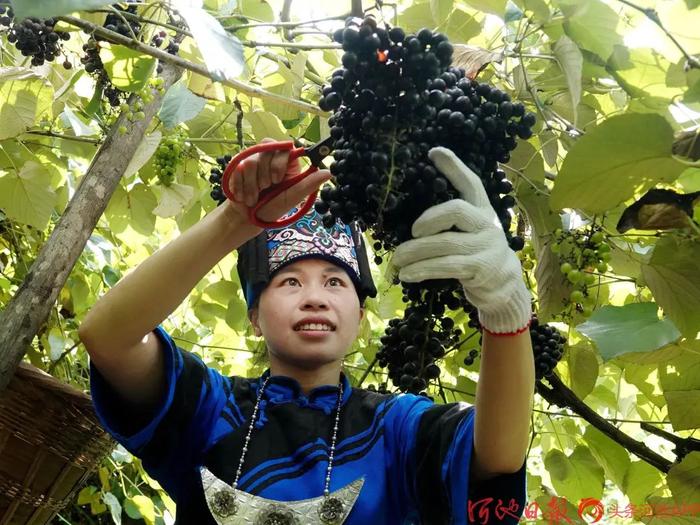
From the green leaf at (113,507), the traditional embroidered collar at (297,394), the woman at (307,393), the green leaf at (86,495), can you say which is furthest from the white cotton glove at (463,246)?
the green leaf at (86,495)

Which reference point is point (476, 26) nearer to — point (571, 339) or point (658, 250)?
point (658, 250)

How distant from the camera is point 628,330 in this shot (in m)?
0.94

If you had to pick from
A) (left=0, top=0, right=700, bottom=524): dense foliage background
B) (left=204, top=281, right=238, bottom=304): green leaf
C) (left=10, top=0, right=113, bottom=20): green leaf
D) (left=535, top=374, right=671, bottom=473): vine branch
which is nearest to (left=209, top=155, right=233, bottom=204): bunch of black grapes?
(left=0, top=0, right=700, bottom=524): dense foliage background

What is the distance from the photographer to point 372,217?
0.78 meters

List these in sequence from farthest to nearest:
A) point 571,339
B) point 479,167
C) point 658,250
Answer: point 571,339 → point 658,250 → point 479,167

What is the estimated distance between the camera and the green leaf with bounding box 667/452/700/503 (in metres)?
1.17

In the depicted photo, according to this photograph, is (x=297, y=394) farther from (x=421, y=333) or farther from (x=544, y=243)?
(x=544, y=243)

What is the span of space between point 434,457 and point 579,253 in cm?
34

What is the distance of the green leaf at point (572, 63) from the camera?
0.91 m

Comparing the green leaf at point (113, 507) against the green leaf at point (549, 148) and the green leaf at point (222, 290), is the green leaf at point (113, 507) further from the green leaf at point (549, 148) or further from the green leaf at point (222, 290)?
the green leaf at point (549, 148)

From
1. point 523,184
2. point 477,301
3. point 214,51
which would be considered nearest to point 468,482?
point 477,301

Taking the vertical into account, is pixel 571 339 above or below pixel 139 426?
above

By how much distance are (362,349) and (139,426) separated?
76 cm

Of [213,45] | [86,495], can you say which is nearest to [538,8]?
[213,45]
